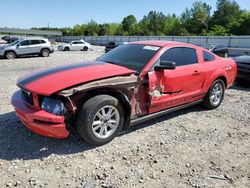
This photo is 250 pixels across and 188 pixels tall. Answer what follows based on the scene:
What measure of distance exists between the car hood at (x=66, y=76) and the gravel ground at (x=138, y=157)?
2.91ft

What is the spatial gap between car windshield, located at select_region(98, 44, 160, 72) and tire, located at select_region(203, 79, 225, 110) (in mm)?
1785

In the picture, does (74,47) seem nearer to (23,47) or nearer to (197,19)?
(23,47)

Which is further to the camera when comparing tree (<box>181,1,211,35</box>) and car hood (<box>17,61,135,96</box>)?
tree (<box>181,1,211,35</box>)

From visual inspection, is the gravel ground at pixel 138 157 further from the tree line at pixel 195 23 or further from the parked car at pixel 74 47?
the tree line at pixel 195 23

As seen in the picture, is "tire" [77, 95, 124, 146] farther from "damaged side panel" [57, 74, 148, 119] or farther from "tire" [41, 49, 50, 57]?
"tire" [41, 49, 50, 57]

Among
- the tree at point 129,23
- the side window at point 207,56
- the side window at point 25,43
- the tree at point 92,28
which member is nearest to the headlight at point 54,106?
the side window at point 207,56

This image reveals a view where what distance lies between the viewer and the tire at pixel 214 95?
555cm

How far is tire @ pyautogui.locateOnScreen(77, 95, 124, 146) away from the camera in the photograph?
11.5ft

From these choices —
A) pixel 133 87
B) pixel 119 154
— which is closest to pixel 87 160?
pixel 119 154

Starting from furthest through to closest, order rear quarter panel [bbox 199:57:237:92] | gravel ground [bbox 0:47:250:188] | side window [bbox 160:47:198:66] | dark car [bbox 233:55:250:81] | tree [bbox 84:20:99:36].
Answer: tree [bbox 84:20:99:36], dark car [bbox 233:55:250:81], rear quarter panel [bbox 199:57:237:92], side window [bbox 160:47:198:66], gravel ground [bbox 0:47:250:188]

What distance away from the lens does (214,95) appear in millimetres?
5746

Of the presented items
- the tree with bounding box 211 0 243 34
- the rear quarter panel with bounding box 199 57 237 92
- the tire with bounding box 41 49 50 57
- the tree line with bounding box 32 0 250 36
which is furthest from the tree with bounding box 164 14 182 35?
the rear quarter panel with bounding box 199 57 237 92

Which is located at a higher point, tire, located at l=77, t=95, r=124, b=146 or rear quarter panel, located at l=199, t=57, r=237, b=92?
rear quarter panel, located at l=199, t=57, r=237, b=92

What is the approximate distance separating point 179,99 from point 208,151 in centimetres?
123
